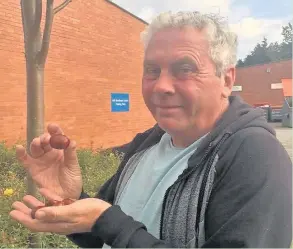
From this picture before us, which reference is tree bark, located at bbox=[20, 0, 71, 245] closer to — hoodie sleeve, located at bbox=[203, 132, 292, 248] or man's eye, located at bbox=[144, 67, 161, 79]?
man's eye, located at bbox=[144, 67, 161, 79]

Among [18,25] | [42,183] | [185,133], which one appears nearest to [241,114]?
[185,133]

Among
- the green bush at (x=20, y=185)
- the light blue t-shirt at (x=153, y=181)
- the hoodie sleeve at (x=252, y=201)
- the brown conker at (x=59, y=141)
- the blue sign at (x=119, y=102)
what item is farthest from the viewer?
the blue sign at (x=119, y=102)

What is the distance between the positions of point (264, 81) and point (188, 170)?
3487 cm

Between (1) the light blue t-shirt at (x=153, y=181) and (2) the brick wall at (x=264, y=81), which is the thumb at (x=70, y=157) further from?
(2) the brick wall at (x=264, y=81)

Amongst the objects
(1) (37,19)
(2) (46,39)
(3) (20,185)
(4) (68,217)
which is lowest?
(3) (20,185)

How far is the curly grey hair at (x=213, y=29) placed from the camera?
1.45 metres

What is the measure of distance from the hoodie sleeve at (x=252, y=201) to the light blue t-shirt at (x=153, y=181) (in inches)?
8.1

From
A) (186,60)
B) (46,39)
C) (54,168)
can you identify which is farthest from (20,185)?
(186,60)

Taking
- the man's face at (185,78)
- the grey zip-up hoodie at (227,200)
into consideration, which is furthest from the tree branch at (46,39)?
the grey zip-up hoodie at (227,200)

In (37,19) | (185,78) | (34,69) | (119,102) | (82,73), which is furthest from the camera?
(119,102)

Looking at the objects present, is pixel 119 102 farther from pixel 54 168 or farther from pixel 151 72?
pixel 151 72

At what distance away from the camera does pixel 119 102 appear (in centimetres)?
1232

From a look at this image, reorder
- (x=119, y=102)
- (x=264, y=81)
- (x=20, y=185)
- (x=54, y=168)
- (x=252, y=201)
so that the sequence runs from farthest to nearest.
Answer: (x=264, y=81), (x=119, y=102), (x=20, y=185), (x=54, y=168), (x=252, y=201)

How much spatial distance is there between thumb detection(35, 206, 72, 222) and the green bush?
8.00 feet
